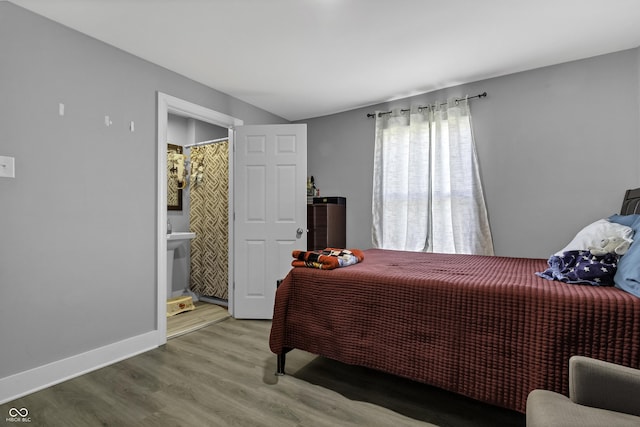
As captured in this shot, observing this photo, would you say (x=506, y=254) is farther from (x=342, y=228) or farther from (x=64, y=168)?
(x=64, y=168)

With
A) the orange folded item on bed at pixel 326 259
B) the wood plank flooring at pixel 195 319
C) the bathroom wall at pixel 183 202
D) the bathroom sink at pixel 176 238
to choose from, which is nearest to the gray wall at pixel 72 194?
the wood plank flooring at pixel 195 319

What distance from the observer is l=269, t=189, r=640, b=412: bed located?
1392 millimetres

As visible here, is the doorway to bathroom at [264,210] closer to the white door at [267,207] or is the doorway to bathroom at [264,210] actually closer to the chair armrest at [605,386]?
the white door at [267,207]

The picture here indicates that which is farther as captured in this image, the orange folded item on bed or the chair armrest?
the orange folded item on bed

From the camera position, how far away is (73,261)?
237 centimetres

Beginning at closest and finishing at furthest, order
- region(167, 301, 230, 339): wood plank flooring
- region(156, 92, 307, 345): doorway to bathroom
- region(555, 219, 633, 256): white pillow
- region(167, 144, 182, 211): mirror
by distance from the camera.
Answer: region(555, 219, 633, 256): white pillow, region(167, 301, 230, 339): wood plank flooring, region(156, 92, 307, 345): doorway to bathroom, region(167, 144, 182, 211): mirror

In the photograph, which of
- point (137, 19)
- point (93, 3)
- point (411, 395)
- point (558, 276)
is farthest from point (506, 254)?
point (93, 3)

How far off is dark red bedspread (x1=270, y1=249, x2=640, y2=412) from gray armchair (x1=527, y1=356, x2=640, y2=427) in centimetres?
21

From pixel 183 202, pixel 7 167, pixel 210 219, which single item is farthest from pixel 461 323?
pixel 183 202

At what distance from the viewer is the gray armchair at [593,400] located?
3.51ft

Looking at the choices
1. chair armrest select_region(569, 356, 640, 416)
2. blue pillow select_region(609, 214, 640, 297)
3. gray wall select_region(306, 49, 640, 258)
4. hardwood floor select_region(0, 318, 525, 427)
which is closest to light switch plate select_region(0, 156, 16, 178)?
hardwood floor select_region(0, 318, 525, 427)

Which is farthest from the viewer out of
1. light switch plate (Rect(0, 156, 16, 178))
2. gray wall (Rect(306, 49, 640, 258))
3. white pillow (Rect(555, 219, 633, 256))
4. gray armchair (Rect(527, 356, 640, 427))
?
gray wall (Rect(306, 49, 640, 258))

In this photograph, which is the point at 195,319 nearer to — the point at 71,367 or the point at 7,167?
the point at 71,367

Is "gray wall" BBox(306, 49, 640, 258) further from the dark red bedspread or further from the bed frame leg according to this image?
the bed frame leg
